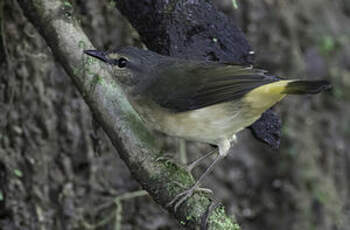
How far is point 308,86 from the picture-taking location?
276cm

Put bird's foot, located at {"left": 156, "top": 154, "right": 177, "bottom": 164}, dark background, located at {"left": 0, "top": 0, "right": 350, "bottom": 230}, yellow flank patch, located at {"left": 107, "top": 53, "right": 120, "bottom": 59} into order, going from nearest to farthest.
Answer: bird's foot, located at {"left": 156, "top": 154, "right": 177, "bottom": 164} → yellow flank patch, located at {"left": 107, "top": 53, "right": 120, "bottom": 59} → dark background, located at {"left": 0, "top": 0, "right": 350, "bottom": 230}

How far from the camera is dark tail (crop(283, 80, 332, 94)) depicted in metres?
2.74

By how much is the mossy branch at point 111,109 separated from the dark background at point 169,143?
499 mm

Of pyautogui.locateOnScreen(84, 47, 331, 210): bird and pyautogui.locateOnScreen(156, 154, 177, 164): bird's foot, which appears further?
pyautogui.locateOnScreen(84, 47, 331, 210): bird

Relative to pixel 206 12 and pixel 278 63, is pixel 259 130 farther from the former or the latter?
pixel 278 63

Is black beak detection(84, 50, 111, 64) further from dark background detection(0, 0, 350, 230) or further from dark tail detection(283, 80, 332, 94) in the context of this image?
dark tail detection(283, 80, 332, 94)

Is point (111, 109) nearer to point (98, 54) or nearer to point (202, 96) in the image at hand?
point (98, 54)

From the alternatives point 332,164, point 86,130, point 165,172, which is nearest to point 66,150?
point 86,130

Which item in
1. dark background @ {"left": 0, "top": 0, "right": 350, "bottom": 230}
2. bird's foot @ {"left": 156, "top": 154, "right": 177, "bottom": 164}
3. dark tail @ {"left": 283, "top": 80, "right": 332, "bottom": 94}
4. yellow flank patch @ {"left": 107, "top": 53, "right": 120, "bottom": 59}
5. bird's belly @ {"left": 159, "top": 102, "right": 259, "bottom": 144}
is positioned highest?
dark tail @ {"left": 283, "top": 80, "right": 332, "bottom": 94}

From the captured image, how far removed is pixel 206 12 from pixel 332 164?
2856 millimetres

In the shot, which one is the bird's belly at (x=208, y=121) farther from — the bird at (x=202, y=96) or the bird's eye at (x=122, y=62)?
the bird's eye at (x=122, y=62)

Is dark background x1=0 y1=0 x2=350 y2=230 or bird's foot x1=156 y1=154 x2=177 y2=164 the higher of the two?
bird's foot x1=156 y1=154 x2=177 y2=164

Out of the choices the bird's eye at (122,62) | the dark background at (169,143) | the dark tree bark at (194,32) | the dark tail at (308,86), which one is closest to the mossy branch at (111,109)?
the bird's eye at (122,62)

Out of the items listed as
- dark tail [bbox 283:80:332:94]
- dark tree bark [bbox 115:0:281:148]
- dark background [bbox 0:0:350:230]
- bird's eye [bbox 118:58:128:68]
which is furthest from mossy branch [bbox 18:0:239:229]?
dark tail [bbox 283:80:332:94]
